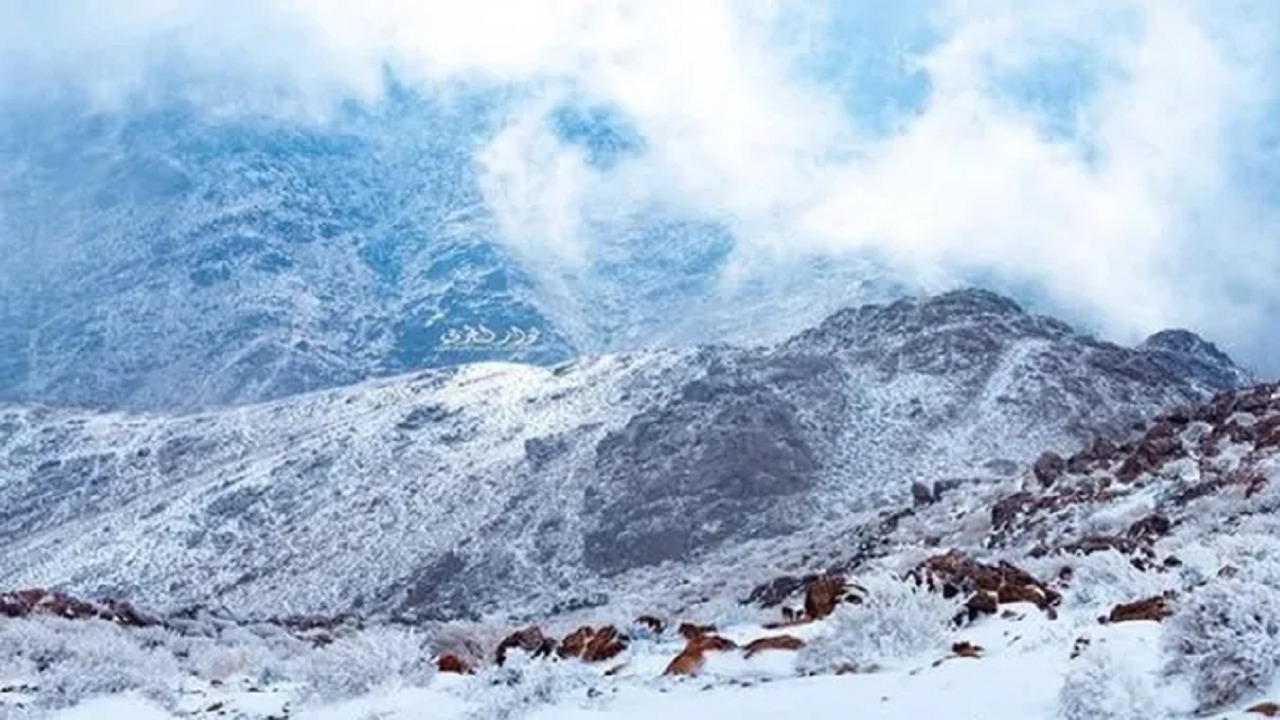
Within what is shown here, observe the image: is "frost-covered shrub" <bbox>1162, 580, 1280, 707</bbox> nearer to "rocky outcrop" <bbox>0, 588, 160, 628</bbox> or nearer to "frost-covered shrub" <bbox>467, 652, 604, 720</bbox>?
"frost-covered shrub" <bbox>467, 652, 604, 720</bbox>

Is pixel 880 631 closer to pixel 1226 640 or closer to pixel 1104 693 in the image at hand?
pixel 1104 693

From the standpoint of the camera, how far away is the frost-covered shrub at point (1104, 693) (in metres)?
9.12

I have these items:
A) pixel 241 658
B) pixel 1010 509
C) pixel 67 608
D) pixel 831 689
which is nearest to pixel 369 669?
pixel 831 689

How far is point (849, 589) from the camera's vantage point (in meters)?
14.0

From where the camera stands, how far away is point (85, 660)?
15766 millimetres

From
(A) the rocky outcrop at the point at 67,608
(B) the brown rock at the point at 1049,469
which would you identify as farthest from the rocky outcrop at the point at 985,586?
(B) the brown rock at the point at 1049,469

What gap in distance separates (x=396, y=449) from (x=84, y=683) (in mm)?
68279

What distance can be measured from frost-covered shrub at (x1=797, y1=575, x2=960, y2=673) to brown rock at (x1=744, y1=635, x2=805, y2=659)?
20 cm

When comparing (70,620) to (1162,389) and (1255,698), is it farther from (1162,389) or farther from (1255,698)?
(1162,389)

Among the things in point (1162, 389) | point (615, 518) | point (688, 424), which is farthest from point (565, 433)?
point (1162, 389)

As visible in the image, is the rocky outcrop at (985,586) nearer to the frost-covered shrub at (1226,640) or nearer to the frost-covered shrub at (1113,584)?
the frost-covered shrub at (1113,584)

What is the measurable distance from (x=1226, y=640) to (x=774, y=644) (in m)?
4.22

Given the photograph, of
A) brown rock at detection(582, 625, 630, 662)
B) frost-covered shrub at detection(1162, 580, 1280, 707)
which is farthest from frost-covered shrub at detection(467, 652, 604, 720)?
frost-covered shrub at detection(1162, 580, 1280, 707)

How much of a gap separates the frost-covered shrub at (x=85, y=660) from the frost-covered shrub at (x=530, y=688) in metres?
3.46
